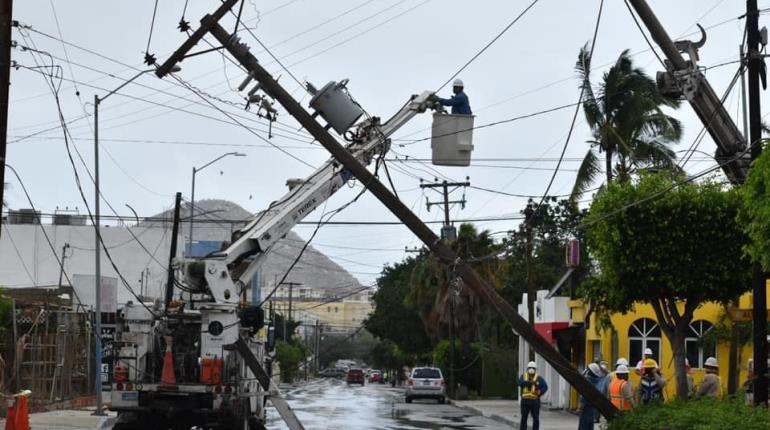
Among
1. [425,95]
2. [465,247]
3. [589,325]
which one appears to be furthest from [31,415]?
[465,247]

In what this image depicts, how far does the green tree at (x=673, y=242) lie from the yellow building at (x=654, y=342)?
7.87 m

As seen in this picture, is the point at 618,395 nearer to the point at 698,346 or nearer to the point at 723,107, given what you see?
the point at 723,107

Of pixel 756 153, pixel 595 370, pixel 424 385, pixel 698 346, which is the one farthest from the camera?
pixel 424 385

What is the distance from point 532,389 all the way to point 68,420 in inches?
441

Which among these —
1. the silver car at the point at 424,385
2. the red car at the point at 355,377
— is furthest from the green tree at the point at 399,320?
the silver car at the point at 424,385

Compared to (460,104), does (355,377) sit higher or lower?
lower

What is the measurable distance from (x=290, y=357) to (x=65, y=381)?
191ft

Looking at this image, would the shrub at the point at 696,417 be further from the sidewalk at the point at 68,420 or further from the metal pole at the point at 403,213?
the sidewalk at the point at 68,420

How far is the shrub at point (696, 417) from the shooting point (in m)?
13.9

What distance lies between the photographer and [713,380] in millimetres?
20281

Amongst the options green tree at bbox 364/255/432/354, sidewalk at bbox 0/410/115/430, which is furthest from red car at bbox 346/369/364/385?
sidewalk at bbox 0/410/115/430

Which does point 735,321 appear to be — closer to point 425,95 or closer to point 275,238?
point 425,95

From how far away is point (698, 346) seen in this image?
104 feet

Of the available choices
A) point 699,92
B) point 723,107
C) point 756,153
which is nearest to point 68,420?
A: point 699,92
